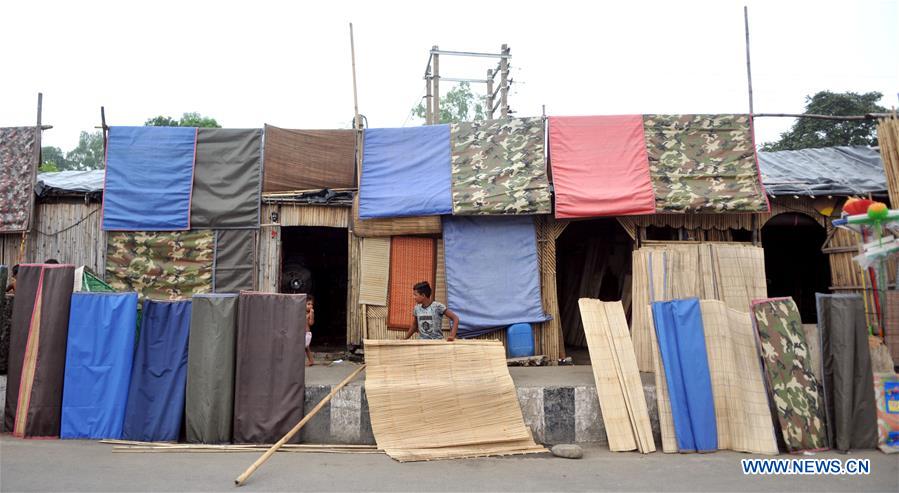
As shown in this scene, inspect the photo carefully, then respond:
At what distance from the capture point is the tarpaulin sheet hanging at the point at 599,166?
29.4 feet

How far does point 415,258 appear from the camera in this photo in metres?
9.35

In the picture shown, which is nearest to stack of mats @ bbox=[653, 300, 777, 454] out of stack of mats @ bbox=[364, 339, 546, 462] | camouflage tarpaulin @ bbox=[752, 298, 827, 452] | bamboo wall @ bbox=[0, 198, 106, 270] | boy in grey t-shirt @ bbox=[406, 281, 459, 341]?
camouflage tarpaulin @ bbox=[752, 298, 827, 452]

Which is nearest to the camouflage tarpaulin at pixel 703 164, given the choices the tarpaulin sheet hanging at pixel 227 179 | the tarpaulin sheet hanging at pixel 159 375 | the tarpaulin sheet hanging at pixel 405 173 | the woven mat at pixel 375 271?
the tarpaulin sheet hanging at pixel 405 173

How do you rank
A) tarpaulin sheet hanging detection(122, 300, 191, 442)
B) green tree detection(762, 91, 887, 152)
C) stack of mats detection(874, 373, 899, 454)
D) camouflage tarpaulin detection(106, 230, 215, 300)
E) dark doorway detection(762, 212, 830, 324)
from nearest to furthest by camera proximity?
1. stack of mats detection(874, 373, 899, 454)
2. tarpaulin sheet hanging detection(122, 300, 191, 442)
3. camouflage tarpaulin detection(106, 230, 215, 300)
4. dark doorway detection(762, 212, 830, 324)
5. green tree detection(762, 91, 887, 152)

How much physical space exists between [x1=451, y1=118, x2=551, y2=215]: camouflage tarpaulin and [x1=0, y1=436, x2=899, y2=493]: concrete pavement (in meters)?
4.06

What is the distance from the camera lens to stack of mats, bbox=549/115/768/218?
8.98m

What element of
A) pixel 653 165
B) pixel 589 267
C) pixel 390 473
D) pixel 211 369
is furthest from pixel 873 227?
pixel 589 267

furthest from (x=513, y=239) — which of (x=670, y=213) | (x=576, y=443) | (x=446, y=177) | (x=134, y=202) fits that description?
(x=134, y=202)

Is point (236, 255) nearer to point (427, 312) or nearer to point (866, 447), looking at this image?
point (427, 312)

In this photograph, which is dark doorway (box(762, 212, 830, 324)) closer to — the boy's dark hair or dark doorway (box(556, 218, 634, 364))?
dark doorway (box(556, 218, 634, 364))

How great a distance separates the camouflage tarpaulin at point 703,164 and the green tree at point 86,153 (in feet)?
151

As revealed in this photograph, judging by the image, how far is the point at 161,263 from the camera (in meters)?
9.20

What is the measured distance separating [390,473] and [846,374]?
4.58m

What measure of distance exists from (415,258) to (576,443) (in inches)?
157
